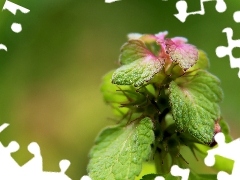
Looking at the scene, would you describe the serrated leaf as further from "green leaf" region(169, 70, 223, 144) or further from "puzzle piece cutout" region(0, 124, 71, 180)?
"puzzle piece cutout" region(0, 124, 71, 180)

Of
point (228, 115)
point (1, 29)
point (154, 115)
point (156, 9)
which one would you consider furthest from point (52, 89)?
point (154, 115)

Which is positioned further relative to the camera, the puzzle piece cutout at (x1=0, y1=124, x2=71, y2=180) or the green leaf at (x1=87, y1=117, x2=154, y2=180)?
the puzzle piece cutout at (x1=0, y1=124, x2=71, y2=180)

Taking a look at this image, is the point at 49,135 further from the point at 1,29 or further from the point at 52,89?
the point at 1,29

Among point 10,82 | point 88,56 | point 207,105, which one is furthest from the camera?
point 88,56

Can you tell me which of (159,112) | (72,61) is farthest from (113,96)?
(72,61)

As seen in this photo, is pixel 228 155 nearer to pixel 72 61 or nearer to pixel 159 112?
pixel 159 112

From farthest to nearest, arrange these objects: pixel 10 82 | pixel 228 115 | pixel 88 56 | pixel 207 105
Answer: pixel 88 56
pixel 10 82
pixel 228 115
pixel 207 105

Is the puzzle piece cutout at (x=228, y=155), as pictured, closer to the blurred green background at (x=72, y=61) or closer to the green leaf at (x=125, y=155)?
the green leaf at (x=125, y=155)

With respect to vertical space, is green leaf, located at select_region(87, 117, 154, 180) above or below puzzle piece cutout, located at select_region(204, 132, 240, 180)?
above

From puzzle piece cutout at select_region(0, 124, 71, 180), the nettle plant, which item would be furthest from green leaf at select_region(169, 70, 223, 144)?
puzzle piece cutout at select_region(0, 124, 71, 180)
